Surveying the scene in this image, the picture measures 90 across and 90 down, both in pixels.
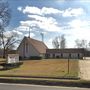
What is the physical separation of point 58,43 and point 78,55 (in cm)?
4287

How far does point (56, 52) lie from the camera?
91188mm

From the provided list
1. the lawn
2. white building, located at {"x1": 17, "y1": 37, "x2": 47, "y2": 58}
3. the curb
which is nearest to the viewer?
the curb

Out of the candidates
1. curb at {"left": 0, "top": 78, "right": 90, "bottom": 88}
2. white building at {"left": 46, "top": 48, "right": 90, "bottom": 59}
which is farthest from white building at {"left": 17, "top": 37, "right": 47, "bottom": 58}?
curb at {"left": 0, "top": 78, "right": 90, "bottom": 88}

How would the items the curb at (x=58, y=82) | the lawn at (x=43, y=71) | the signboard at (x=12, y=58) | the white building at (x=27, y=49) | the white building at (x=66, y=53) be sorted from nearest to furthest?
1. the curb at (x=58, y=82)
2. the lawn at (x=43, y=71)
3. the signboard at (x=12, y=58)
4. the white building at (x=27, y=49)
5. the white building at (x=66, y=53)

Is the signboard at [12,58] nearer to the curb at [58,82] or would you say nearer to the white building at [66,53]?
the curb at [58,82]

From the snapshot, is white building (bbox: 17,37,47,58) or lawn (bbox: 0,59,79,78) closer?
lawn (bbox: 0,59,79,78)

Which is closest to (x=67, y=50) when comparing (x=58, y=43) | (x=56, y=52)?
(x=56, y=52)

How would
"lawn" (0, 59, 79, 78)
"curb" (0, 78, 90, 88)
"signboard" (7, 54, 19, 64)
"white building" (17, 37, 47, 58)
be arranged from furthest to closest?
"white building" (17, 37, 47, 58) → "signboard" (7, 54, 19, 64) → "lawn" (0, 59, 79, 78) → "curb" (0, 78, 90, 88)

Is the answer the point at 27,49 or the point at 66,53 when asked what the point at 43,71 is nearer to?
the point at 27,49

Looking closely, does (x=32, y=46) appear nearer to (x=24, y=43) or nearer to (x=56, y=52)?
(x=24, y=43)

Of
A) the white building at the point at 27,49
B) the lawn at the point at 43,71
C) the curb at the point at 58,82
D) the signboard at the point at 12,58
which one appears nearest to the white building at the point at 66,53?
the white building at the point at 27,49

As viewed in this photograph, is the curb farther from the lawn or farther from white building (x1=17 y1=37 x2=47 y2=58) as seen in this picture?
white building (x1=17 y1=37 x2=47 y2=58)

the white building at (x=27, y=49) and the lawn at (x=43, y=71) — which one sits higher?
the white building at (x=27, y=49)

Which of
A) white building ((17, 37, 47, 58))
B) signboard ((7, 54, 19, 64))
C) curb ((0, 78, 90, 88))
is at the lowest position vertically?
curb ((0, 78, 90, 88))
